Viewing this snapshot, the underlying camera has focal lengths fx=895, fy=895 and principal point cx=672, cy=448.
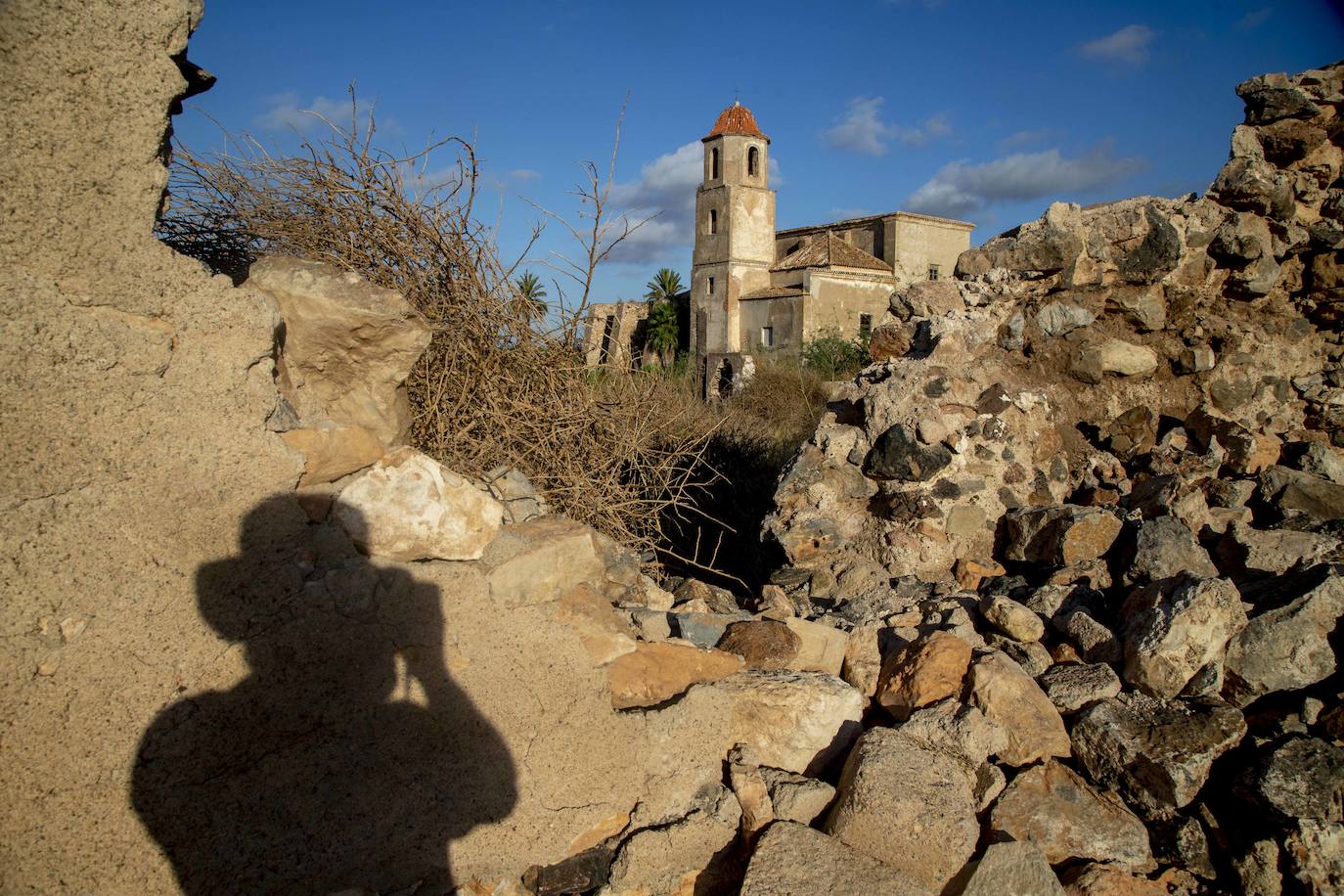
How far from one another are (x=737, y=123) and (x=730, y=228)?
12.0ft

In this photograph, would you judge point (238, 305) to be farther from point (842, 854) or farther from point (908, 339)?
point (908, 339)

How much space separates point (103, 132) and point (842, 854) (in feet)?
7.89

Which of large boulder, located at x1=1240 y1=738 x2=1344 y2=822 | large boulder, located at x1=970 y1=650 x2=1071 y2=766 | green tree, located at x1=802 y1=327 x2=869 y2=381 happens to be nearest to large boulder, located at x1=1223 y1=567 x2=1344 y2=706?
large boulder, located at x1=1240 y1=738 x2=1344 y2=822

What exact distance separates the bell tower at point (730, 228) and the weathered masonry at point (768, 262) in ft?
0.11

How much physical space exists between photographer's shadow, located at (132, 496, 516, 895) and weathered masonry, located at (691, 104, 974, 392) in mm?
24847

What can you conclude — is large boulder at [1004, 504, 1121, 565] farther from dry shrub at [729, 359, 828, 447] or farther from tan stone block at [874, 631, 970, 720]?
dry shrub at [729, 359, 828, 447]

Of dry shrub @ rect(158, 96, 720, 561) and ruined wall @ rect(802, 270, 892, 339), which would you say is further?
ruined wall @ rect(802, 270, 892, 339)

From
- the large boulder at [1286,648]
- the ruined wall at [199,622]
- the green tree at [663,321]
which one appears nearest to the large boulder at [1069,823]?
the large boulder at [1286,648]

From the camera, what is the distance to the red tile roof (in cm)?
2969

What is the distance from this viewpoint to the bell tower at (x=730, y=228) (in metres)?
29.3

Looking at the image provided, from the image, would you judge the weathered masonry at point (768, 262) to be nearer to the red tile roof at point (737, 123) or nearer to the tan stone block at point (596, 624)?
the red tile roof at point (737, 123)

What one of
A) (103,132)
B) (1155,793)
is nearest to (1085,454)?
(1155,793)

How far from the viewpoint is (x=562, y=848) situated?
2.23 metres

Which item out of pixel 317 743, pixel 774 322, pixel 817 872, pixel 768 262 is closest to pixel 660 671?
pixel 817 872
